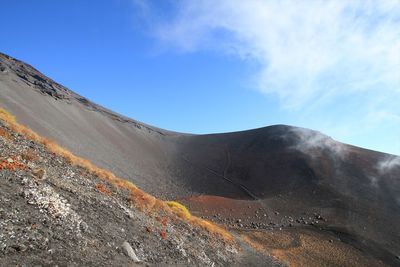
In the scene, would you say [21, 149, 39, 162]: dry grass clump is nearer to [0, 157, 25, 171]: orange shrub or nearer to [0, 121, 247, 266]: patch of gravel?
[0, 121, 247, 266]: patch of gravel

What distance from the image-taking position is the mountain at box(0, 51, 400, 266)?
43628 millimetres

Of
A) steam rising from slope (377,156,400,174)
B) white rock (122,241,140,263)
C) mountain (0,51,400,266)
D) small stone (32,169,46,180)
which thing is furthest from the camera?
steam rising from slope (377,156,400,174)

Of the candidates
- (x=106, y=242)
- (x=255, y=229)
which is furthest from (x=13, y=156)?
(x=255, y=229)

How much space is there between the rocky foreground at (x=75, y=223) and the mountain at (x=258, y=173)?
16127 millimetres

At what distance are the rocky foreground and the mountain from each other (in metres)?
16.1

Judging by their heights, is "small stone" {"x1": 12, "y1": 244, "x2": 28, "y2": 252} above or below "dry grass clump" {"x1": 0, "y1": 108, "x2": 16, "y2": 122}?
below

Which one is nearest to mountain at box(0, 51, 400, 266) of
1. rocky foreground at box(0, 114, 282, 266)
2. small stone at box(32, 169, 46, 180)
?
rocky foreground at box(0, 114, 282, 266)

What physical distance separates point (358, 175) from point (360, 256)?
27.9 m

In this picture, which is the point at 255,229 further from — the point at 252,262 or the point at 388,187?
the point at 388,187

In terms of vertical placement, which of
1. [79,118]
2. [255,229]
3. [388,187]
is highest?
[388,187]

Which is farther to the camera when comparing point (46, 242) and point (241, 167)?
point (241, 167)

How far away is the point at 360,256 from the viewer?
131 ft

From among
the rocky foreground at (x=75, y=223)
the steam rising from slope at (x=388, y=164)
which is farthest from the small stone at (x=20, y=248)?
the steam rising from slope at (x=388, y=164)

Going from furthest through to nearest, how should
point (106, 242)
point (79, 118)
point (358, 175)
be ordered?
point (79, 118), point (358, 175), point (106, 242)
